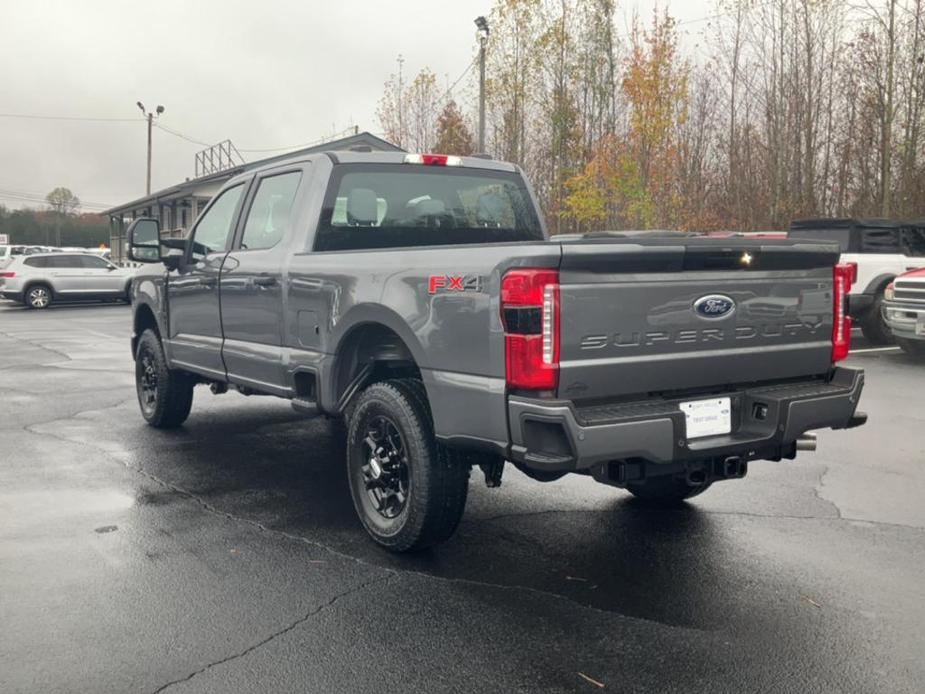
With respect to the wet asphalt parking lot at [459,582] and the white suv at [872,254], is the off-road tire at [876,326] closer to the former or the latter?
the white suv at [872,254]

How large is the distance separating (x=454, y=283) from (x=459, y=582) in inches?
53.9

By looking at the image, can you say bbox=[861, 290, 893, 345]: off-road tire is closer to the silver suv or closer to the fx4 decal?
the fx4 decal

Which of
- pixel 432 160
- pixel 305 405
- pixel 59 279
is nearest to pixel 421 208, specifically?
pixel 432 160

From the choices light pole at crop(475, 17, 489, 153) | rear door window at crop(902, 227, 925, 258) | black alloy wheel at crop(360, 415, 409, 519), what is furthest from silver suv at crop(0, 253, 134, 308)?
black alloy wheel at crop(360, 415, 409, 519)

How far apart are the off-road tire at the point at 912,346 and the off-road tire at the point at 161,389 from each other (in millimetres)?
9714

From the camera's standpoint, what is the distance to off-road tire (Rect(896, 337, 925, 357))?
502 inches

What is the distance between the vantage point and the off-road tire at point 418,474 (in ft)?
14.0

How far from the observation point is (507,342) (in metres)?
3.70

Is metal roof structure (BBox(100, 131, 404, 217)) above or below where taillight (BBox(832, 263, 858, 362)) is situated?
above

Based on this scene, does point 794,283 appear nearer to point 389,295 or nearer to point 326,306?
point 389,295

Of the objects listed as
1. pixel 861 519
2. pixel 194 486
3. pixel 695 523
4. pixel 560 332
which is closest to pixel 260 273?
pixel 194 486

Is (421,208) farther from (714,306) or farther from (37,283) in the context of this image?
(37,283)

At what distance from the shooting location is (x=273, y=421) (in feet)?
27.1

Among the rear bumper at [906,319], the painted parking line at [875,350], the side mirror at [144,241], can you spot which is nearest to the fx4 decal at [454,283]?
the side mirror at [144,241]
